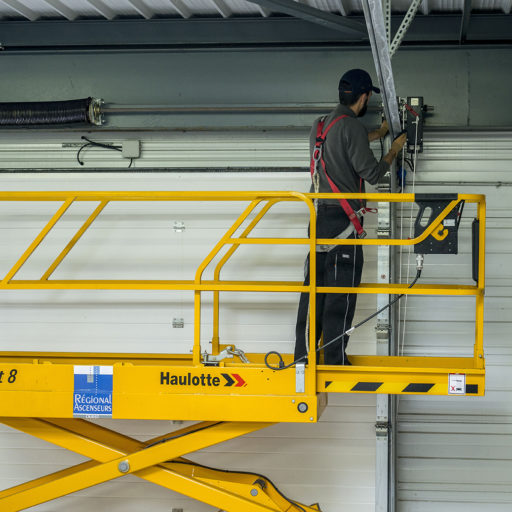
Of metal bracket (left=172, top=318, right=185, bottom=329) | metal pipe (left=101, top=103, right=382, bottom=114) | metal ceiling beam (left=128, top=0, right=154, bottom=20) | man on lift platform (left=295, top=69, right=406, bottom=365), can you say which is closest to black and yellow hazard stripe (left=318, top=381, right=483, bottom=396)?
man on lift platform (left=295, top=69, right=406, bottom=365)

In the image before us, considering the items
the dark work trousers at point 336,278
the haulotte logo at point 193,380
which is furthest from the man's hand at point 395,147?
the haulotte logo at point 193,380

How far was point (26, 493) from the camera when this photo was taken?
5.33m

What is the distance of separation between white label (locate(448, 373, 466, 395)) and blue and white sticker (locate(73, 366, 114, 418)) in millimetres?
2305

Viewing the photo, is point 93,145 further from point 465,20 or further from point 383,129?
point 465,20

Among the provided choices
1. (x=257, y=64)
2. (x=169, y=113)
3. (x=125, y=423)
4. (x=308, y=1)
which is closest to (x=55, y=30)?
(x=169, y=113)

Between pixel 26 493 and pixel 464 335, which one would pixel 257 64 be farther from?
pixel 26 493

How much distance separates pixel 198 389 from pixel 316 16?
305 cm

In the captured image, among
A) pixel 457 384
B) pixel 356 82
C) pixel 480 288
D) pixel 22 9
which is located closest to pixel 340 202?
pixel 356 82

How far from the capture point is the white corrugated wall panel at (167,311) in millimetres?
6422

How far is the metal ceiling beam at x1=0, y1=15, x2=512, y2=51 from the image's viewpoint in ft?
20.6

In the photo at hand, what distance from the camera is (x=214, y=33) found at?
647 cm

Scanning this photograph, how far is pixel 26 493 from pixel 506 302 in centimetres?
422

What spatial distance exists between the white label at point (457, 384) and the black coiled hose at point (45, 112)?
3805 mm

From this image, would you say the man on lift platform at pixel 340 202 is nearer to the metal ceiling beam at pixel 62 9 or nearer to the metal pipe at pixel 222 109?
the metal pipe at pixel 222 109
